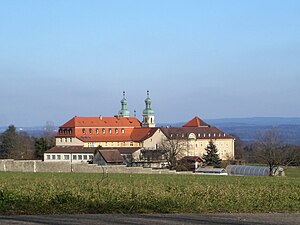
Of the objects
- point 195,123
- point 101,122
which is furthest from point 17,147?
point 195,123

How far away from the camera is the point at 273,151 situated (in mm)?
73125

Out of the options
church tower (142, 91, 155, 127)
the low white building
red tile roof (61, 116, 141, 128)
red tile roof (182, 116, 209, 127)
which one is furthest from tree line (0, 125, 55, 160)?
red tile roof (182, 116, 209, 127)

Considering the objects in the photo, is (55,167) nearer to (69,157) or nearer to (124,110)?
(69,157)

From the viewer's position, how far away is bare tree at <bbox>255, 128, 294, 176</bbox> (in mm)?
70150

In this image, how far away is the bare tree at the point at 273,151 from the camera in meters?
70.2

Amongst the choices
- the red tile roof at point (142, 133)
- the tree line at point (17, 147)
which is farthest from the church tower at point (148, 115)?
the tree line at point (17, 147)

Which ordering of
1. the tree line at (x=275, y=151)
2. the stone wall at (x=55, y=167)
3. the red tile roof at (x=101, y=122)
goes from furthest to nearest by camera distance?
the red tile roof at (x=101, y=122)
the tree line at (x=275, y=151)
the stone wall at (x=55, y=167)

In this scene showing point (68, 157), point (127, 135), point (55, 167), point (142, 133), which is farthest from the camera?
point (127, 135)

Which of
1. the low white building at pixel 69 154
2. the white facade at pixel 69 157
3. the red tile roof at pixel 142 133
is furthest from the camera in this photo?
the red tile roof at pixel 142 133

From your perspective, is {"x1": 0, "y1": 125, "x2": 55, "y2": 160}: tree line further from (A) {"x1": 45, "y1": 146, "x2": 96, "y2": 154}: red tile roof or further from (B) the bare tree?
(B) the bare tree

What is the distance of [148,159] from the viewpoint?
93.9m

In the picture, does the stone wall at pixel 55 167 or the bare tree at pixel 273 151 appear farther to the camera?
the bare tree at pixel 273 151

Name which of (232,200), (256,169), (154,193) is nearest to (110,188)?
(154,193)

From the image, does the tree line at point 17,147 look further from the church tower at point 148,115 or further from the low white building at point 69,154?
the church tower at point 148,115
